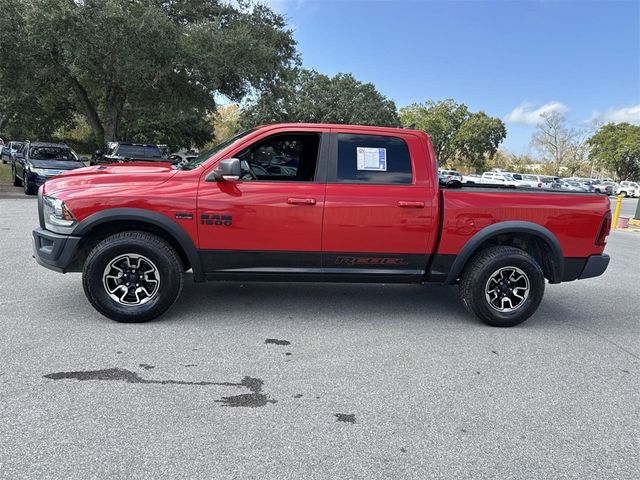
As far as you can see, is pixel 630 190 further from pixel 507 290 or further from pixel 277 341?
pixel 277 341

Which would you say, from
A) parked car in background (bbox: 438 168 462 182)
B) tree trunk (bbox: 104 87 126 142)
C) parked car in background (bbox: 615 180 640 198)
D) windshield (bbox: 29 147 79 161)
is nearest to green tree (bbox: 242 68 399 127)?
parked car in background (bbox: 438 168 462 182)

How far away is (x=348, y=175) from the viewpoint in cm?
468

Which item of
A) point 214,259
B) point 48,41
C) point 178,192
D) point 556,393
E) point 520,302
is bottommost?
point 556,393

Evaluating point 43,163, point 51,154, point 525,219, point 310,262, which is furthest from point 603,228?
point 51,154

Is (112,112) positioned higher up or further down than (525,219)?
higher up

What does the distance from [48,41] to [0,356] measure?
16.2 m

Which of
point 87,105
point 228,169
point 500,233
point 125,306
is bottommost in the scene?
point 125,306

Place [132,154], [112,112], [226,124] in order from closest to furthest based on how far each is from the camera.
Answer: [132,154]
[112,112]
[226,124]

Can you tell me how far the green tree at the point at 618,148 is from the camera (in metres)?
56.0

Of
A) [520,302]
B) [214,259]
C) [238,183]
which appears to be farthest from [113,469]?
[520,302]

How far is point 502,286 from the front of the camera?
16.1 feet

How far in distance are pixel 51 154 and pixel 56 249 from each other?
13.1 m

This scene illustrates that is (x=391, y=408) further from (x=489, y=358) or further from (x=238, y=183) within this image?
(x=238, y=183)

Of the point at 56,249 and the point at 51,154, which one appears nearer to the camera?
the point at 56,249
